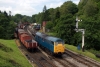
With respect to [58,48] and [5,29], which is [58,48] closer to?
[58,48]

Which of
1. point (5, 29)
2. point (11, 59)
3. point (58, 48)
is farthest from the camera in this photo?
point (5, 29)

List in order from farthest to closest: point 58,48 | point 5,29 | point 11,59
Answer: point 5,29 < point 58,48 < point 11,59

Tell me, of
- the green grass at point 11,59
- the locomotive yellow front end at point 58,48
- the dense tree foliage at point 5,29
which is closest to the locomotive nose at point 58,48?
the locomotive yellow front end at point 58,48

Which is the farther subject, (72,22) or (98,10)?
(98,10)

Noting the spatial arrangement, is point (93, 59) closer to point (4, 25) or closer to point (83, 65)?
point (83, 65)

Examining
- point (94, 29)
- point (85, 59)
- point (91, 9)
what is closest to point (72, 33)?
point (94, 29)

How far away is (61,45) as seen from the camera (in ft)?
93.4

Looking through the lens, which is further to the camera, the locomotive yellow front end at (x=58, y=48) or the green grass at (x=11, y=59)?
the locomotive yellow front end at (x=58, y=48)

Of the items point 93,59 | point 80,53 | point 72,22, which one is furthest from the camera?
point 72,22

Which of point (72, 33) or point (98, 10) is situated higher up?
point (98, 10)

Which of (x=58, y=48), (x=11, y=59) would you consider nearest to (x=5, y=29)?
(x=58, y=48)

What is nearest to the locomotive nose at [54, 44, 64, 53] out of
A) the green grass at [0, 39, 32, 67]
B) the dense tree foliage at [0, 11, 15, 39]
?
the green grass at [0, 39, 32, 67]

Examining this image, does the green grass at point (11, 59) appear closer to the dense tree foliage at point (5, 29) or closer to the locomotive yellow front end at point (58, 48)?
the locomotive yellow front end at point (58, 48)

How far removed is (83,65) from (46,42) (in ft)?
33.9
